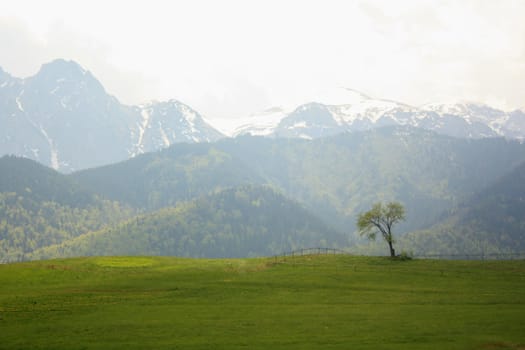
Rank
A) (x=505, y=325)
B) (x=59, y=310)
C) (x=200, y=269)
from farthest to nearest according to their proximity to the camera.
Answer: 1. (x=200, y=269)
2. (x=59, y=310)
3. (x=505, y=325)

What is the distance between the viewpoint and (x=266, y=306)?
70750 mm

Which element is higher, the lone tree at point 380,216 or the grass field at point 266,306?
the lone tree at point 380,216

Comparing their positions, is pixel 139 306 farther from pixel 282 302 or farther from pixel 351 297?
pixel 351 297

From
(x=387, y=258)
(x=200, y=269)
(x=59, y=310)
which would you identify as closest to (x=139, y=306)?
(x=59, y=310)

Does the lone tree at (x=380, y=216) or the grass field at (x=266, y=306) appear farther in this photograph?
the lone tree at (x=380, y=216)

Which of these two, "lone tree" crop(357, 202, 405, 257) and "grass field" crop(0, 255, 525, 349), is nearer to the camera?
"grass field" crop(0, 255, 525, 349)

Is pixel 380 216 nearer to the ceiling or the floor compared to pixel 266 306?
nearer to the ceiling

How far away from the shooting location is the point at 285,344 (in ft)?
167

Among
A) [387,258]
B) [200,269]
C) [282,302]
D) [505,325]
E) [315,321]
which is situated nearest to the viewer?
[505,325]

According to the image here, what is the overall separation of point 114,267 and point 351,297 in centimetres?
5777

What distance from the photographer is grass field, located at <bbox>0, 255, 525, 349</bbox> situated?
52.5 metres

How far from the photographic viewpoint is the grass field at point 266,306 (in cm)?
5247

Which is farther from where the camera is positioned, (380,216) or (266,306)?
(380,216)

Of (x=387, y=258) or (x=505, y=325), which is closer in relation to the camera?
(x=505, y=325)
